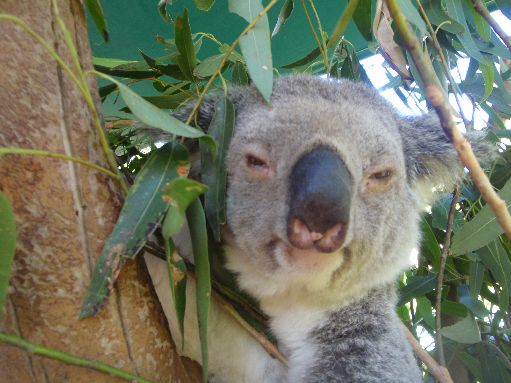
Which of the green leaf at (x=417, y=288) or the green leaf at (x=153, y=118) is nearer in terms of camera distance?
the green leaf at (x=153, y=118)

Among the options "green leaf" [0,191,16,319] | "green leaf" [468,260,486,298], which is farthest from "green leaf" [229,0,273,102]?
"green leaf" [468,260,486,298]

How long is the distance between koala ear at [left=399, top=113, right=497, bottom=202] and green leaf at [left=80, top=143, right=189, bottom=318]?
46.8 inches

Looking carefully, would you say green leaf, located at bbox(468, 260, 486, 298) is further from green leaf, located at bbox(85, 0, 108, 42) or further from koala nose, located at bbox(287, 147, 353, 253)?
green leaf, located at bbox(85, 0, 108, 42)

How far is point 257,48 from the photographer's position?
132 centimetres

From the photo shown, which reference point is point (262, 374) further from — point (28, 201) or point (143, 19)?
point (143, 19)

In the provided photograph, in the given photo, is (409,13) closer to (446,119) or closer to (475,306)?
(446,119)

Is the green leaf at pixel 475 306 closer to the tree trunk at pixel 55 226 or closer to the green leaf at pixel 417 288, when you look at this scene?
the green leaf at pixel 417 288

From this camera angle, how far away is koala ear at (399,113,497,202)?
2.00 meters

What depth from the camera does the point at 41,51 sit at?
1025mm

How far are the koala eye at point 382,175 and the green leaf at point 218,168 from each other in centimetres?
46

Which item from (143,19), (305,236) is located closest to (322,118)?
(305,236)

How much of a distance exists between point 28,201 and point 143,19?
2.07m

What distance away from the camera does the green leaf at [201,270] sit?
1.12 meters

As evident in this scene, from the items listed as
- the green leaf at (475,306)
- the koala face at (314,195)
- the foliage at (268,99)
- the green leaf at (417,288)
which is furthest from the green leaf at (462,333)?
the green leaf at (475,306)
